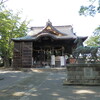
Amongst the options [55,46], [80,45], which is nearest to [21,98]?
[80,45]

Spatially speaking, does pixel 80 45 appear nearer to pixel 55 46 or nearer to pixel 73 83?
pixel 73 83

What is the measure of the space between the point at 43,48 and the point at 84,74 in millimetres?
14215

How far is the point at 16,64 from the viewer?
20359 mm

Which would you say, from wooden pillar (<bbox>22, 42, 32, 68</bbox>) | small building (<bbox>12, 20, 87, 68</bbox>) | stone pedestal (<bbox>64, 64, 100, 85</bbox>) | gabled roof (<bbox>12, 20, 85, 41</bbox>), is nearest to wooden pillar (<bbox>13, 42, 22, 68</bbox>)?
small building (<bbox>12, 20, 87, 68</bbox>)

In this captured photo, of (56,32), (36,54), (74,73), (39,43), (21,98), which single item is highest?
(56,32)

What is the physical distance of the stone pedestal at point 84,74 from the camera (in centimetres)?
847

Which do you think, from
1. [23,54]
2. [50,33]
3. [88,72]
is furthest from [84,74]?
[50,33]

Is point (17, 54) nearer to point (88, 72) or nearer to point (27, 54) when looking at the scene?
Result: point (27, 54)

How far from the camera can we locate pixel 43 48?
73.5ft

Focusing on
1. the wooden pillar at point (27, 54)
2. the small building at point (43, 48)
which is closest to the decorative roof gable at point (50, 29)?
the small building at point (43, 48)

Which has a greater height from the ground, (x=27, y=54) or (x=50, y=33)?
(x=50, y=33)

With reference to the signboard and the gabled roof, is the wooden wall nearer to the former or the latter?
the gabled roof

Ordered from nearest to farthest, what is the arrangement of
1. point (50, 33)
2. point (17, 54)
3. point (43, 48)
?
point (17, 54) < point (50, 33) < point (43, 48)

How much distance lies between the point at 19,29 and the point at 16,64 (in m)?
8.96
